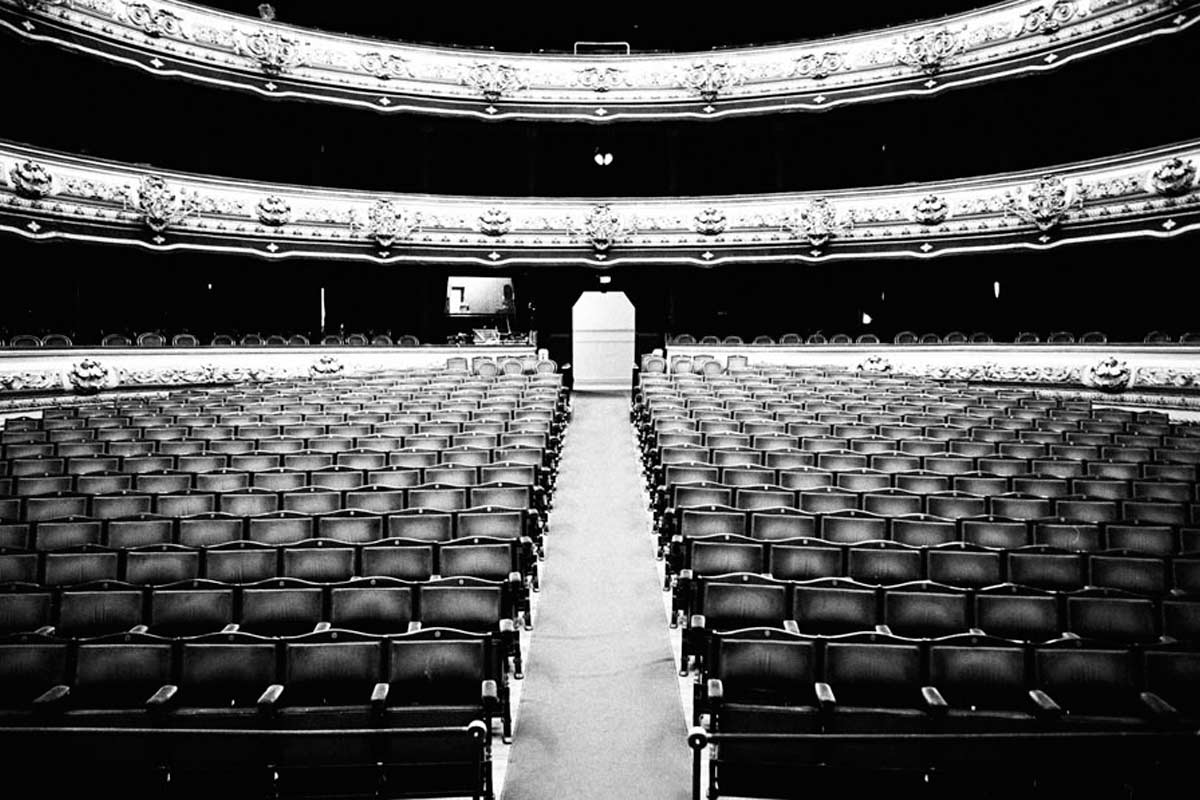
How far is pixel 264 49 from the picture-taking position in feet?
38.7

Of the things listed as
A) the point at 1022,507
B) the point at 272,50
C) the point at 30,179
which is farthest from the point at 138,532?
the point at 272,50

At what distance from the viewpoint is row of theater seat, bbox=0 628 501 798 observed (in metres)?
2.53

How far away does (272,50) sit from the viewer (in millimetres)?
11844

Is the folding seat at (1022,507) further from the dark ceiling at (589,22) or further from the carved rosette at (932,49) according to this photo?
the dark ceiling at (589,22)

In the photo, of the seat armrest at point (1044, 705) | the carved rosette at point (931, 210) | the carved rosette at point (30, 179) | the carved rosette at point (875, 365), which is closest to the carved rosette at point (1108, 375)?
the carved rosette at point (875, 365)

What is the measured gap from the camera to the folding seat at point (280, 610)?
3.55m

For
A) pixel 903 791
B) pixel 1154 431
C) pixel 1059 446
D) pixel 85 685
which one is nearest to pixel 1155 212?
pixel 1154 431

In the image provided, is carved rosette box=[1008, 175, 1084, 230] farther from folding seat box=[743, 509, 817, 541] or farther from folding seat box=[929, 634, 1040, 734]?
folding seat box=[929, 634, 1040, 734]

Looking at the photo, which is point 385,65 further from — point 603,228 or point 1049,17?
point 1049,17

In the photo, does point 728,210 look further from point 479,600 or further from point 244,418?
point 479,600

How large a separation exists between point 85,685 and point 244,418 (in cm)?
512

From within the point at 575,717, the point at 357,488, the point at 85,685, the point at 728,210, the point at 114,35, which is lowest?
the point at 575,717

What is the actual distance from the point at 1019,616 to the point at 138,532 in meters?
4.82

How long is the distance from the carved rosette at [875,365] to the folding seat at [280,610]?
34.2 ft
